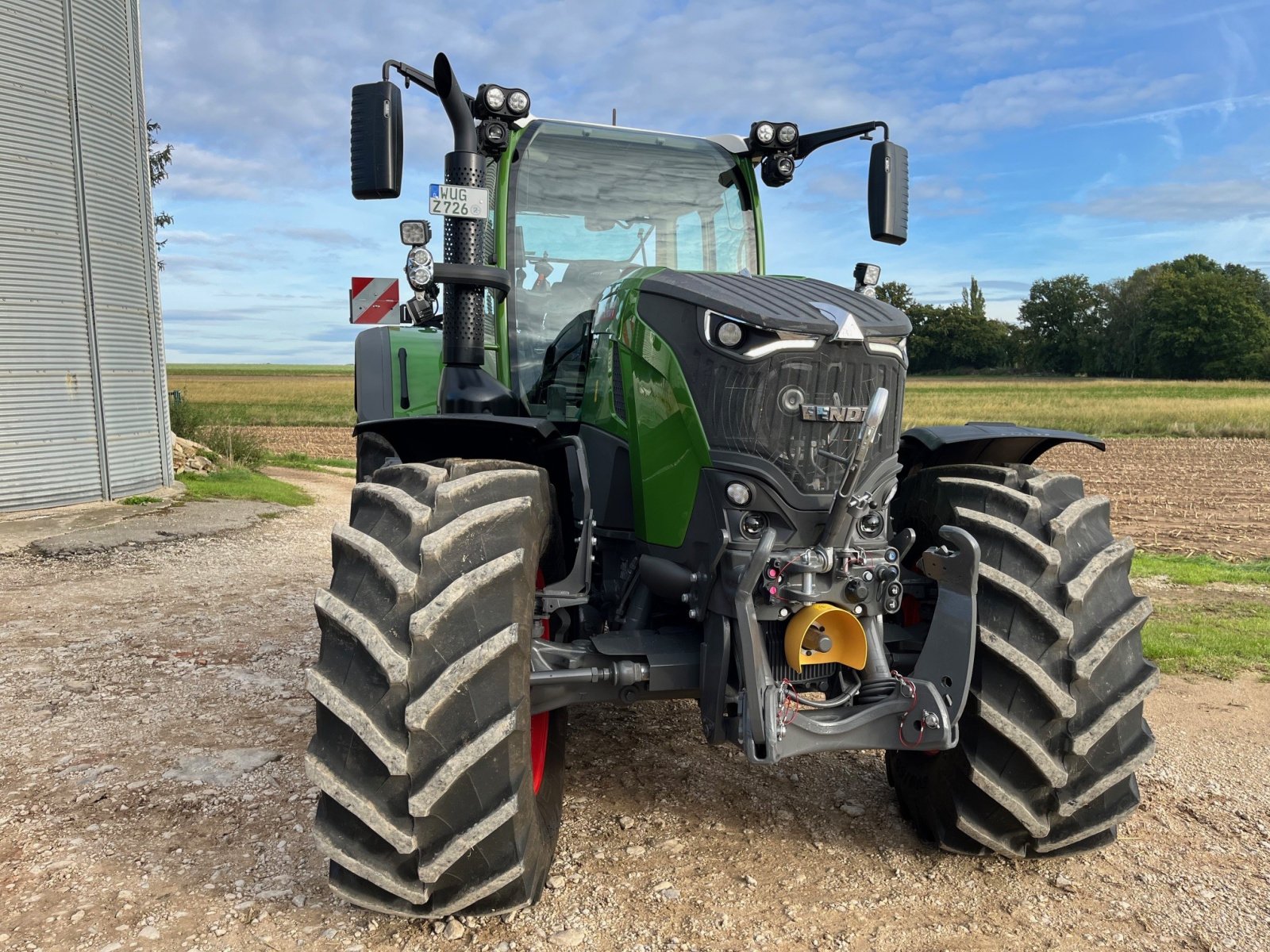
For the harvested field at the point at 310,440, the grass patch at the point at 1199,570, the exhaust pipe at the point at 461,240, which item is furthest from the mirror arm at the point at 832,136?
the harvested field at the point at 310,440

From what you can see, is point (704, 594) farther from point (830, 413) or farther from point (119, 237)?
point (119, 237)

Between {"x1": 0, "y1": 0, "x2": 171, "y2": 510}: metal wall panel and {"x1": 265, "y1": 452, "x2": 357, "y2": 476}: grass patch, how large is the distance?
209 inches

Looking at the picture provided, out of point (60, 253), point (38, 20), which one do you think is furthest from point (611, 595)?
point (38, 20)

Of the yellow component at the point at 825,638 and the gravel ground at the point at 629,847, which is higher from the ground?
the yellow component at the point at 825,638

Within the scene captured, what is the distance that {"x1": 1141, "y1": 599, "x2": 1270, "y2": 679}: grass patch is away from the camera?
573 cm

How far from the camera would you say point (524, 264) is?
451 cm

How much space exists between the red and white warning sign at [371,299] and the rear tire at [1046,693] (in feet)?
26.0

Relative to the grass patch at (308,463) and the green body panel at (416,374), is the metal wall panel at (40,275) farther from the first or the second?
the green body panel at (416,374)

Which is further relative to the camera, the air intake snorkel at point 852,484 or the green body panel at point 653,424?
the green body panel at point 653,424

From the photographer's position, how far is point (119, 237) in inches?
443

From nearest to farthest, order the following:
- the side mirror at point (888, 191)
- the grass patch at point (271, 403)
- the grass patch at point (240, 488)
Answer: the side mirror at point (888, 191)
the grass patch at point (240, 488)
the grass patch at point (271, 403)

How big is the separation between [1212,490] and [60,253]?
14850 mm

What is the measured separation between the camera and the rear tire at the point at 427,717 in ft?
8.69

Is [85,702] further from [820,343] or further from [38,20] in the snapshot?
[38,20]
